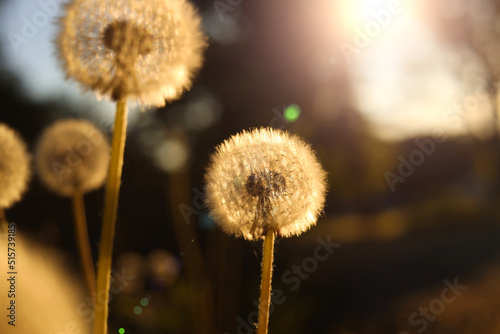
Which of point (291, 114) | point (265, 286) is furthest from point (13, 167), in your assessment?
point (291, 114)

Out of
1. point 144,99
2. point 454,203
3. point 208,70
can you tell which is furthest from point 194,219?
point 454,203

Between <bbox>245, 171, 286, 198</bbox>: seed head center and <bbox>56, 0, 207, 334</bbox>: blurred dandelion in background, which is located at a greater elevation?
<bbox>56, 0, 207, 334</bbox>: blurred dandelion in background

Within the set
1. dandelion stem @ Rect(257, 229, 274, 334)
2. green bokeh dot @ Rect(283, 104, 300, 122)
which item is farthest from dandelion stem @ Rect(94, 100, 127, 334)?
green bokeh dot @ Rect(283, 104, 300, 122)

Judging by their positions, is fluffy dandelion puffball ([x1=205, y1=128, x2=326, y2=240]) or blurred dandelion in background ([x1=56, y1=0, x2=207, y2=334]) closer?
blurred dandelion in background ([x1=56, y1=0, x2=207, y2=334])

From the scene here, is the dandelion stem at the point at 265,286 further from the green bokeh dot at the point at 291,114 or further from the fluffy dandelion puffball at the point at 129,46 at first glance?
the green bokeh dot at the point at 291,114

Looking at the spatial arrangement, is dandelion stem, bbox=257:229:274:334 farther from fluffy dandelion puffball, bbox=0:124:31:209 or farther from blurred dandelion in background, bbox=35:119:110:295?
blurred dandelion in background, bbox=35:119:110:295

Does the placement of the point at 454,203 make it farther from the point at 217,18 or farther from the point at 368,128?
the point at 217,18
